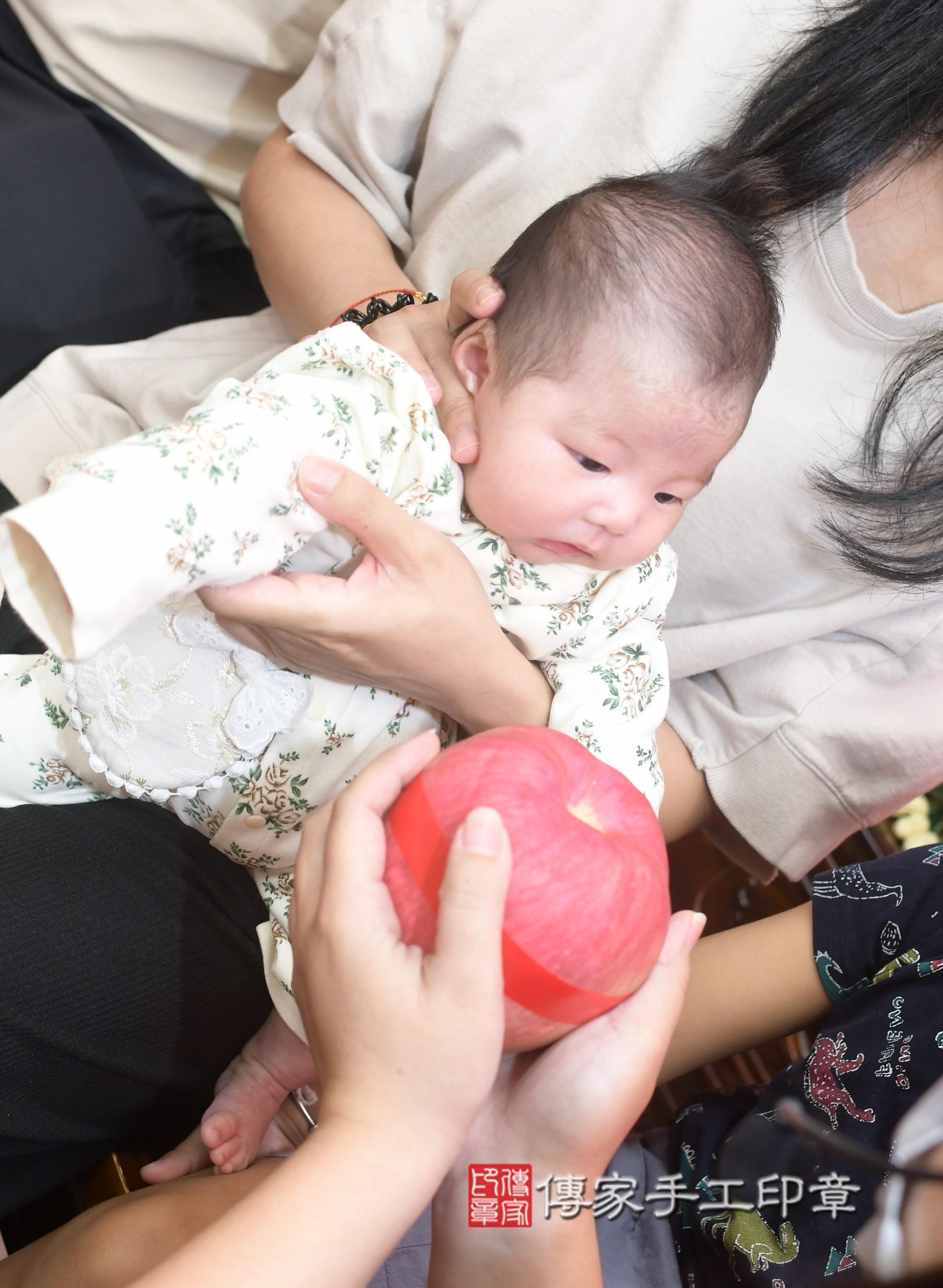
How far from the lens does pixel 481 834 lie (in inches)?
27.7

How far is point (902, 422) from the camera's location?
3.93ft

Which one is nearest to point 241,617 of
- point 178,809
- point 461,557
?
point 461,557

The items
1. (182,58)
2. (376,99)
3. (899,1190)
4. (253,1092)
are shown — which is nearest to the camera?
(899,1190)

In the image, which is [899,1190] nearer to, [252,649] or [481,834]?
[481,834]

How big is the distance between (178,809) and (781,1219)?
A: 2.60 feet

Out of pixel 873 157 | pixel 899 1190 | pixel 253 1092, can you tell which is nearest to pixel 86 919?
pixel 253 1092

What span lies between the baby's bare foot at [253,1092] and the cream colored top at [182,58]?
1.38 meters

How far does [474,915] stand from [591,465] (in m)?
0.48

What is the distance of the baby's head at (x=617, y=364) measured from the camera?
3.07 ft

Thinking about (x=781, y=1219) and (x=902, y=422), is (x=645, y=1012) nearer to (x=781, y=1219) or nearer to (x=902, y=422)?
(x=781, y=1219)

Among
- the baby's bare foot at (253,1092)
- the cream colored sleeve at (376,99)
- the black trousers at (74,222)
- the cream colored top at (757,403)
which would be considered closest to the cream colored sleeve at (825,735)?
the cream colored top at (757,403)

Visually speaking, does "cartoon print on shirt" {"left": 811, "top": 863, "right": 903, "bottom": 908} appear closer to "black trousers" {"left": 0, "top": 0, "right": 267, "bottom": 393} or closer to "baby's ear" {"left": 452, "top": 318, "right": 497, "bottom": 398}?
"baby's ear" {"left": 452, "top": 318, "right": 497, "bottom": 398}

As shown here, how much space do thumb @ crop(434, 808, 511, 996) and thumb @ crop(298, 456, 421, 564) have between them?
12.1 inches

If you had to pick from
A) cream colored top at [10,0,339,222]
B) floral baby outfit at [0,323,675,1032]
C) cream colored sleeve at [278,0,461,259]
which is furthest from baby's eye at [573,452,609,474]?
cream colored top at [10,0,339,222]
